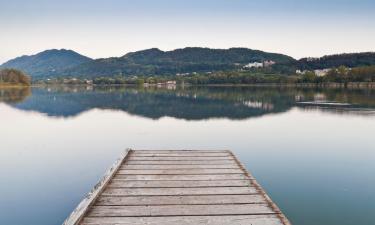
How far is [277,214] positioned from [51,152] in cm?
1111

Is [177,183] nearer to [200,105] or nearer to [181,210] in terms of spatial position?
[181,210]

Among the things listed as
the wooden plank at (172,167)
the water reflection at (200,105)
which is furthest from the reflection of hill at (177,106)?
the wooden plank at (172,167)

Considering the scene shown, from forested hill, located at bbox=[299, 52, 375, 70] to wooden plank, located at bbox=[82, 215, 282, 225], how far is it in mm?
144193

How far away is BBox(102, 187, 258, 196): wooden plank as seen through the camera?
6.32 meters

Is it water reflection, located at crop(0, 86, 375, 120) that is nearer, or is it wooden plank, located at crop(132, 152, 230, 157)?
wooden plank, located at crop(132, 152, 230, 157)

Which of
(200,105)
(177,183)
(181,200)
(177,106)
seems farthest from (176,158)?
(200,105)

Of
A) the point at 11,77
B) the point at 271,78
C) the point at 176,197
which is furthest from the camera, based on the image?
the point at 271,78

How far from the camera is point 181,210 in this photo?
18.1ft

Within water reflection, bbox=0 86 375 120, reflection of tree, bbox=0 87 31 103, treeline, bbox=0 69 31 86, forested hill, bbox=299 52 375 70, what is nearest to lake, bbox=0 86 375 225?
water reflection, bbox=0 86 375 120

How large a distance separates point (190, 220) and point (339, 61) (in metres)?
158

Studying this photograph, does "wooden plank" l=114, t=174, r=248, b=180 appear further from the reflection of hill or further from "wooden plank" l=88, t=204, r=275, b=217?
the reflection of hill

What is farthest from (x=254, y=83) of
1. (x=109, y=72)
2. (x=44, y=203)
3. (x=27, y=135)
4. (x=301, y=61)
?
(x=44, y=203)

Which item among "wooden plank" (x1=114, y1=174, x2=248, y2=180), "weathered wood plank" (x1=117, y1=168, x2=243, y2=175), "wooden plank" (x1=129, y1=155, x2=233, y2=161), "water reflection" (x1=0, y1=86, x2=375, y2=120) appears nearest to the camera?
"wooden plank" (x1=114, y1=174, x2=248, y2=180)

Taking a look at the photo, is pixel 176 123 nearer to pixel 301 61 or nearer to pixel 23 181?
pixel 23 181
